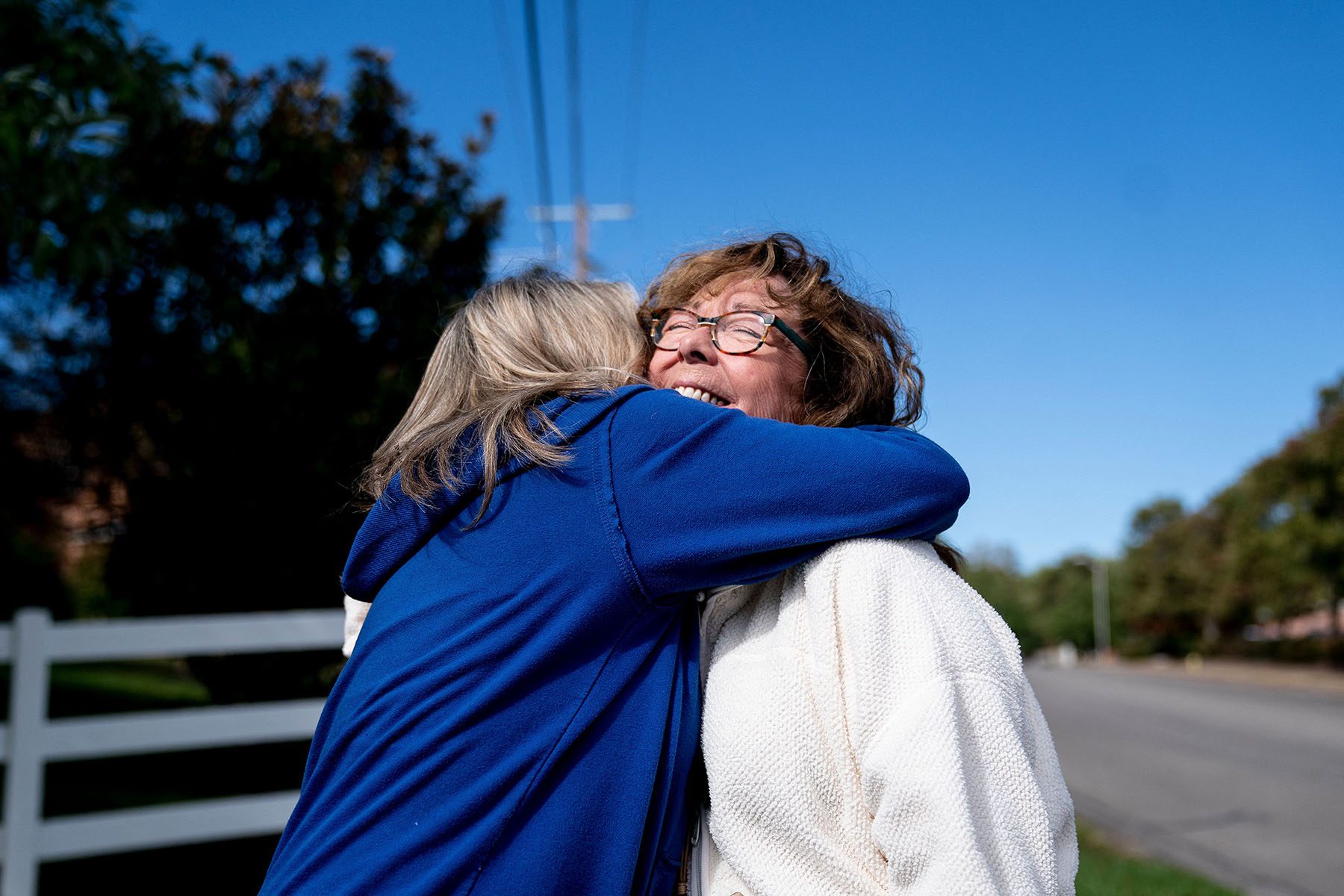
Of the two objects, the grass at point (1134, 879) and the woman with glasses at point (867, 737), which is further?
the grass at point (1134, 879)

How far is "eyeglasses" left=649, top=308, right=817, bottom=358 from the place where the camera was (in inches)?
85.4

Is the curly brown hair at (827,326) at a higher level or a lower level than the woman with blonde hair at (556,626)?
higher

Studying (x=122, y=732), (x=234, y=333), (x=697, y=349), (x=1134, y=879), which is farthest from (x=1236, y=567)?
(x=697, y=349)

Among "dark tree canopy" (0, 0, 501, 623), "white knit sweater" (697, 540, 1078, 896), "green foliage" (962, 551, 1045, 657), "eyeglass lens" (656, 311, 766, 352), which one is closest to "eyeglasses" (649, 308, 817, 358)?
"eyeglass lens" (656, 311, 766, 352)

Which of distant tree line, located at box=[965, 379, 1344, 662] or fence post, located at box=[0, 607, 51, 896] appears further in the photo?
distant tree line, located at box=[965, 379, 1344, 662]

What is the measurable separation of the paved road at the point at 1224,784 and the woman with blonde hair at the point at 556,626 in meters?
6.30

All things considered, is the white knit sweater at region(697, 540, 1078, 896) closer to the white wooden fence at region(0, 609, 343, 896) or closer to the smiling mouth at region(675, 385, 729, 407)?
the smiling mouth at region(675, 385, 729, 407)

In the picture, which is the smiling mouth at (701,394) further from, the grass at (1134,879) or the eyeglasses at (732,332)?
the grass at (1134,879)

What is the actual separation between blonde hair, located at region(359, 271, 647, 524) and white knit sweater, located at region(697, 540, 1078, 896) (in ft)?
1.53

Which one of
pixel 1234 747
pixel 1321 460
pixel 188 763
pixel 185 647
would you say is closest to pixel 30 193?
pixel 185 647

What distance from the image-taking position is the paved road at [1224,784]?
23.8ft

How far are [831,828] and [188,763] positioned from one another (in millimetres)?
8591

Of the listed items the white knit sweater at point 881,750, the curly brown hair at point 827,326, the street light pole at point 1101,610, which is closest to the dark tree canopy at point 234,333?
the curly brown hair at point 827,326

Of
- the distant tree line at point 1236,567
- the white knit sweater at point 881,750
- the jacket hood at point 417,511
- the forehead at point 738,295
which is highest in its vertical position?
the forehead at point 738,295
